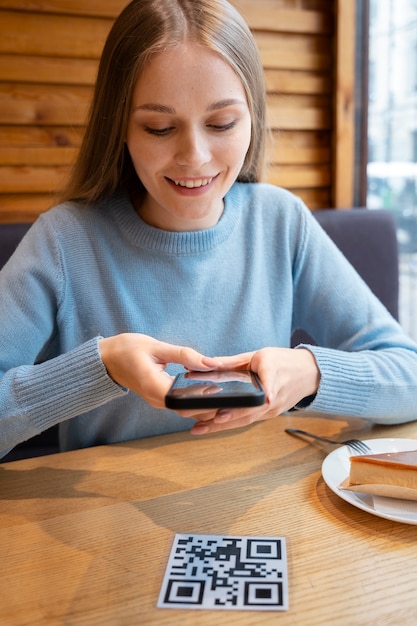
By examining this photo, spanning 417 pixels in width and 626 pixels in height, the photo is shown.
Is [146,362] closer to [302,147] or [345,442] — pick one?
[345,442]

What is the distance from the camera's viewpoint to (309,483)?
0.96 m

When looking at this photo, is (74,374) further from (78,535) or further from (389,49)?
(389,49)

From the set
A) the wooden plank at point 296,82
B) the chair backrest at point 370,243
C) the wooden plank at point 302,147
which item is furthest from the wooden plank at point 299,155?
the chair backrest at point 370,243

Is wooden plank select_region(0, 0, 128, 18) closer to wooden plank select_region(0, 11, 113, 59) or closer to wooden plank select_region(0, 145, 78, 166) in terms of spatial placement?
wooden plank select_region(0, 11, 113, 59)

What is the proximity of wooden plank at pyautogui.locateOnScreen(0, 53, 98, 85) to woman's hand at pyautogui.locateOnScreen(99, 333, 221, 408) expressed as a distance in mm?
1240

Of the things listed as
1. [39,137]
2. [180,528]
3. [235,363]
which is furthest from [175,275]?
[39,137]

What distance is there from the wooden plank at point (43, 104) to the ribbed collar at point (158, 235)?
767 mm

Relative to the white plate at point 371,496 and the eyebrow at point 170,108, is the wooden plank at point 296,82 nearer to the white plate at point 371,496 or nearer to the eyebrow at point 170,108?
the eyebrow at point 170,108

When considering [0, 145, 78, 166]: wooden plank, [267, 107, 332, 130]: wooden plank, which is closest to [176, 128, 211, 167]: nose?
[0, 145, 78, 166]: wooden plank

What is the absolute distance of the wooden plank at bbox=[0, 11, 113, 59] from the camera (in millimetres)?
1898

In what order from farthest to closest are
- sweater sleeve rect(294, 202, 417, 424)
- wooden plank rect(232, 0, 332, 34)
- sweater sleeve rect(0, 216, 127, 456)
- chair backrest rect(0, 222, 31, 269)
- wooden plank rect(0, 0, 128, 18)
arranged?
wooden plank rect(232, 0, 332, 34)
wooden plank rect(0, 0, 128, 18)
chair backrest rect(0, 222, 31, 269)
sweater sleeve rect(294, 202, 417, 424)
sweater sleeve rect(0, 216, 127, 456)

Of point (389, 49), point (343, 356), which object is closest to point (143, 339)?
point (343, 356)

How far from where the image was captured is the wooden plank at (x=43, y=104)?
76.5 inches

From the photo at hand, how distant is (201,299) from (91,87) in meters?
1.03
